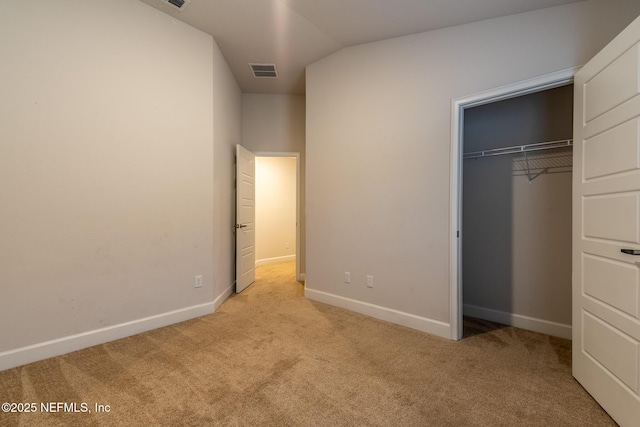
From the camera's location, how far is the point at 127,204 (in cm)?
250

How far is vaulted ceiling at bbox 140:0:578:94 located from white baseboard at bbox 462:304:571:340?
2.65 meters

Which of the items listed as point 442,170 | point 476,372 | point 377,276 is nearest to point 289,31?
point 442,170

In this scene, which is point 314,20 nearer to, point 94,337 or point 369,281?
point 369,281

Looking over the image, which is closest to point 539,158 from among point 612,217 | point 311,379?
point 612,217


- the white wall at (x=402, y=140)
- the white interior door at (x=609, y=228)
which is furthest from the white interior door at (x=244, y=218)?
the white interior door at (x=609, y=228)

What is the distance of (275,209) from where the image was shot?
Answer: 6.17 meters

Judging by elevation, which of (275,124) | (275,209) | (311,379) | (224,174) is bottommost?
(311,379)

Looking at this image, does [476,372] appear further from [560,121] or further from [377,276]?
[560,121]

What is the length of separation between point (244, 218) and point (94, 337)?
6.88 ft

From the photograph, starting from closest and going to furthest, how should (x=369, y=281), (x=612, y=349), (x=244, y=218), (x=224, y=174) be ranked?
(x=612, y=349), (x=369, y=281), (x=224, y=174), (x=244, y=218)

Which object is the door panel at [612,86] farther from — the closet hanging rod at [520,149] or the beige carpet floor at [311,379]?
the beige carpet floor at [311,379]

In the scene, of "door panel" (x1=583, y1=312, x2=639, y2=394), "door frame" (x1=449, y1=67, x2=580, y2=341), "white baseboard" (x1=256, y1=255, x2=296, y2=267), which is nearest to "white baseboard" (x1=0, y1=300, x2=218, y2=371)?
"door frame" (x1=449, y1=67, x2=580, y2=341)

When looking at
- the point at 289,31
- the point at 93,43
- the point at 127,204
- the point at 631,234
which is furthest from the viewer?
the point at 289,31

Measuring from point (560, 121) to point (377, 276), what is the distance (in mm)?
2248
